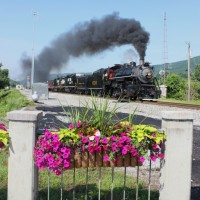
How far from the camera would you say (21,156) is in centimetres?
418

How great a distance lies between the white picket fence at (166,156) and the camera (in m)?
4.16

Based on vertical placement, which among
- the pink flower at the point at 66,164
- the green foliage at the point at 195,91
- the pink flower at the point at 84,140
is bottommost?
the pink flower at the point at 66,164

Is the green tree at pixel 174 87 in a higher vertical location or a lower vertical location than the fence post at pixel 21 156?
higher

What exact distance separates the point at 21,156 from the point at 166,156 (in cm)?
165

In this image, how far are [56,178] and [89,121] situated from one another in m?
2.07

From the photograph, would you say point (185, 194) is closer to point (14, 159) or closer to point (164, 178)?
point (164, 178)

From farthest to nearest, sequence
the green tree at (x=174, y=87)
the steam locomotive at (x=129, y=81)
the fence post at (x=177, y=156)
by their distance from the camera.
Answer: the green tree at (x=174, y=87), the steam locomotive at (x=129, y=81), the fence post at (x=177, y=156)

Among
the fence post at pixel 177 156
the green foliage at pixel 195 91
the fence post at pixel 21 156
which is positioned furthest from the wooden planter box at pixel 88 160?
the green foliage at pixel 195 91

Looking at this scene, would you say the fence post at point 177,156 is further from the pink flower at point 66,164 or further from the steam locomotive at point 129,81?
the steam locomotive at point 129,81

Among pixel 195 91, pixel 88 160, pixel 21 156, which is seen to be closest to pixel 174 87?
pixel 195 91

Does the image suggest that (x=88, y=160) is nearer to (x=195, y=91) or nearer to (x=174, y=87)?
(x=195, y=91)

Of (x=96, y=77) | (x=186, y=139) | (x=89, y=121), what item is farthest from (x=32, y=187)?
(x=96, y=77)

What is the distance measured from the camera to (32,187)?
422 cm

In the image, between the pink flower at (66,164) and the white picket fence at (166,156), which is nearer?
the pink flower at (66,164)
